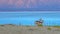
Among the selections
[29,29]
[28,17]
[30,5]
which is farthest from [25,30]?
[30,5]

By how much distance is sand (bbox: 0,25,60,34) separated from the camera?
1234 millimetres

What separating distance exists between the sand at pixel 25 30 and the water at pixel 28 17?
5 cm

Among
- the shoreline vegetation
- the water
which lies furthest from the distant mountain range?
the shoreline vegetation

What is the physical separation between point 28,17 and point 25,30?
0.16 metres

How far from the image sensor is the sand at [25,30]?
1.23 metres

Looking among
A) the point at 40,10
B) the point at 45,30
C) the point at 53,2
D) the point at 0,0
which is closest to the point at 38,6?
the point at 40,10

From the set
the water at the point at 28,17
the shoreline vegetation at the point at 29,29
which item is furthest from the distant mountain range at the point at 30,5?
the shoreline vegetation at the point at 29,29

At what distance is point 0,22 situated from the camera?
1242 mm

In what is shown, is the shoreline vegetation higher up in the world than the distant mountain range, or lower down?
lower down

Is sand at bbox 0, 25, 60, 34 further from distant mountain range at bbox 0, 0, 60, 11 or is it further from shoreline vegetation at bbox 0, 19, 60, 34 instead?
distant mountain range at bbox 0, 0, 60, 11

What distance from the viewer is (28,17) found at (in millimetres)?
1215

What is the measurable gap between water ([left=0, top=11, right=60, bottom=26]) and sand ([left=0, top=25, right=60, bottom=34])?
0.05m

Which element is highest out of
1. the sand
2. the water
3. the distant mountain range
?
the distant mountain range

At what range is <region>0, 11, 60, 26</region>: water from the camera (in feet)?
3.99
